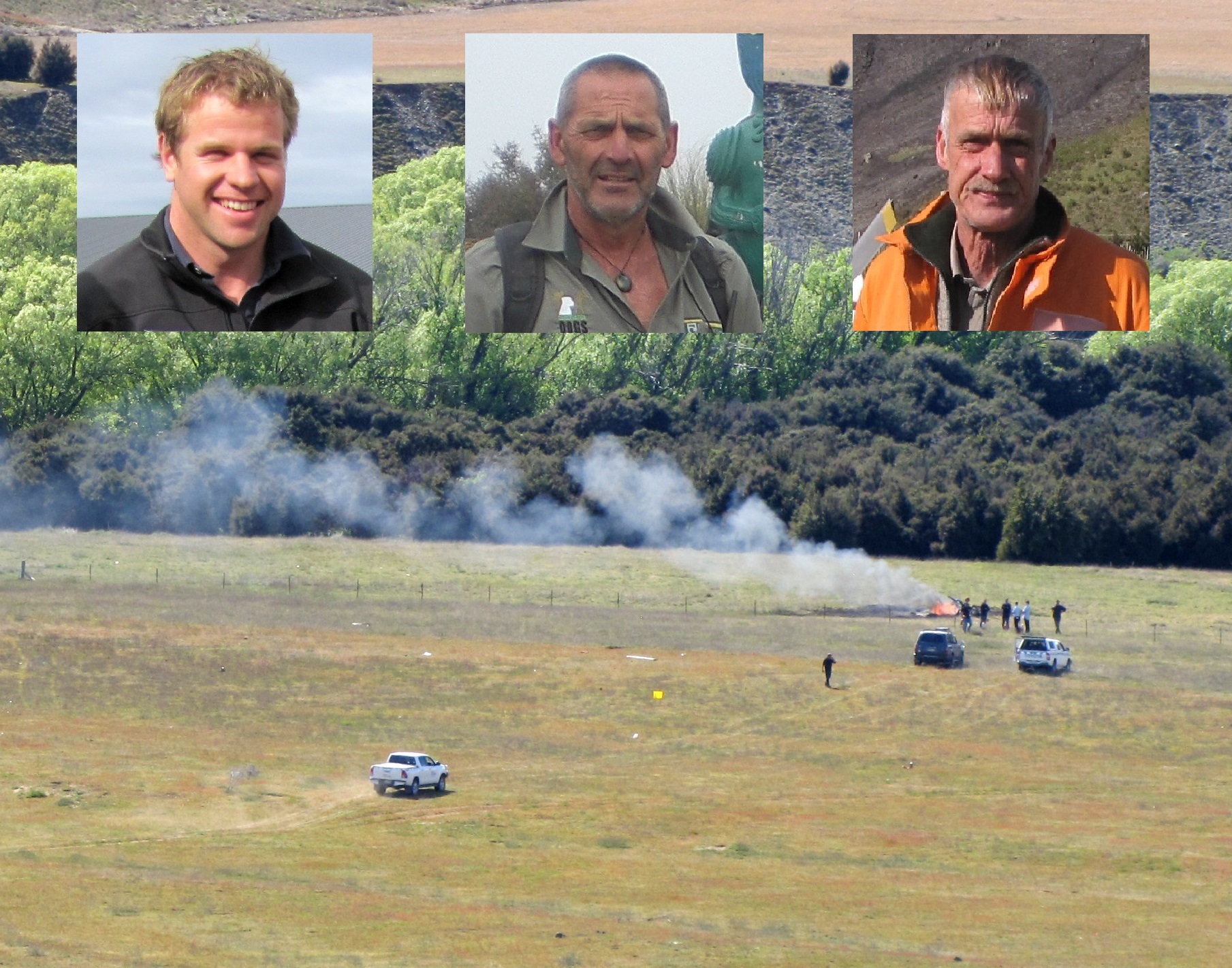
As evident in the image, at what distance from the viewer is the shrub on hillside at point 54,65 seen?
67000mm

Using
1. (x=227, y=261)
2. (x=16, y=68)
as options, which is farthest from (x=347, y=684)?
(x=16, y=68)

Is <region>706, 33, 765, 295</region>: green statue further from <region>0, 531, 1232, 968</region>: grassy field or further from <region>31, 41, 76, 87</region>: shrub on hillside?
<region>31, 41, 76, 87</region>: shrub on hillside

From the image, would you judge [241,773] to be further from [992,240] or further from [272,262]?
[992,240]

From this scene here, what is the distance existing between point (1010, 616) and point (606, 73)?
52.7 ft

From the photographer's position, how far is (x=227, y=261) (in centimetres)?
4931

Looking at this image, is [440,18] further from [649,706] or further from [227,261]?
[649,706]

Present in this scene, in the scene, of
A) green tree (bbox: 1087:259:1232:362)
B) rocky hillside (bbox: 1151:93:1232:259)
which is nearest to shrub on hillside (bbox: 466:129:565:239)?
rocky hillside (bbox: 1151:93:1232:259)

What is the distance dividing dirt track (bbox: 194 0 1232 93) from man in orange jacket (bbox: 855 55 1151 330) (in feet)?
29.1

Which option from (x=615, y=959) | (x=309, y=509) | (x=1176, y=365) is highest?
(x=1176, y=365)

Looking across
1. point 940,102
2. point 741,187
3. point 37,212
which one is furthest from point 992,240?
point 37,212

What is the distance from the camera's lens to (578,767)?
1692 inches

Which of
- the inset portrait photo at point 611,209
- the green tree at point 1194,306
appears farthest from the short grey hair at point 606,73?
the green tree at point 1194,306

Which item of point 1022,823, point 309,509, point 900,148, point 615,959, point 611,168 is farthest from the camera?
point 309,509

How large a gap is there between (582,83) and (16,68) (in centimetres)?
2365
